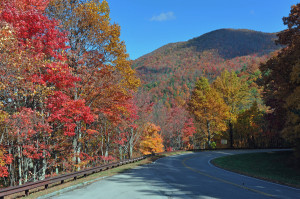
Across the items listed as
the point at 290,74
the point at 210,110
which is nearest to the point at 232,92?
the point at 210,110

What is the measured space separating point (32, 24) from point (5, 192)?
8.90 meters

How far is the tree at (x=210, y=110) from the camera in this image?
4147 cm

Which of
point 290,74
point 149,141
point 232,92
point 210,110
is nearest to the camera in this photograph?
point 290,74

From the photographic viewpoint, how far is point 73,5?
15.2 metres

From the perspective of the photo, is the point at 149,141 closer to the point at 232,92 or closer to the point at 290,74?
the point at 232,92

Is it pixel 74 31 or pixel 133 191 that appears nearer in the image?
pixel 133 191

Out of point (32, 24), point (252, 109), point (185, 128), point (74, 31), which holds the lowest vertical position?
point (185, 128)

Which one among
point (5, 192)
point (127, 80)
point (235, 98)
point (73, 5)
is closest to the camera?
point (5, 192)

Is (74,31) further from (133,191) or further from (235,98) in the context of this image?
(235,98)

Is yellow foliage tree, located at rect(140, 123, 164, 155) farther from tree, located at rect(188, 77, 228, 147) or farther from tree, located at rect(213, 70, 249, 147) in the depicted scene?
tree, located at rect(213, 70, 249, 147)

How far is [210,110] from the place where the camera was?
138 feet

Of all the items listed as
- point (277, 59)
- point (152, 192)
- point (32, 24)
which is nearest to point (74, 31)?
point (32, 24)

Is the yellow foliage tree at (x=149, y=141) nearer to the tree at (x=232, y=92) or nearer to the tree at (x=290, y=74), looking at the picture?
the tree at (x=232, y=92)

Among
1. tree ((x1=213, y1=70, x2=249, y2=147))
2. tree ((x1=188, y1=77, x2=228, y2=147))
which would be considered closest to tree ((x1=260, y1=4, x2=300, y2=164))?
tree ((x1=188, y1=77, x2=228, y2=147))
